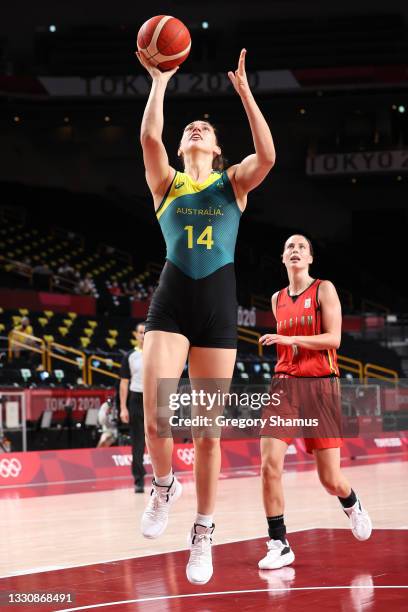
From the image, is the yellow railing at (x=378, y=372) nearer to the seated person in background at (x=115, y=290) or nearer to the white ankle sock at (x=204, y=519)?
the seated person in background at (x=115, y=290)

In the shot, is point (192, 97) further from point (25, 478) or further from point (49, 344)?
point (25, 478)

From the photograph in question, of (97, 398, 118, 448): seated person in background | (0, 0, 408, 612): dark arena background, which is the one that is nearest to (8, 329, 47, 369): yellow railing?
(0, 0, 408, 612): dark arena background

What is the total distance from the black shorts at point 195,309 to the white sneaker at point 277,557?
2118mm

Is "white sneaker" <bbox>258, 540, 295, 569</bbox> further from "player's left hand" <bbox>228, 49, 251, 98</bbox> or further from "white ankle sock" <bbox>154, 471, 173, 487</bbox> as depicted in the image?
"player's left hand" <bbox>228, 49, 251, 98</bbox>

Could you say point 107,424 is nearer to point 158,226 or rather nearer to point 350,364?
point 350,364

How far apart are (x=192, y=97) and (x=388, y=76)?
6936 millimetres

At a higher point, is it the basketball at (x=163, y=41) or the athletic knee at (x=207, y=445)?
the basketball at (x=163, y=41)

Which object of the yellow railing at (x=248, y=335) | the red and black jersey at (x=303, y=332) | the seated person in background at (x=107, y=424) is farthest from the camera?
the yellow railing at (x=248, y=335)

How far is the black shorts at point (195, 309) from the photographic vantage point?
18.2 ft

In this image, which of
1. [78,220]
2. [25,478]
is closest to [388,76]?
[78,220]

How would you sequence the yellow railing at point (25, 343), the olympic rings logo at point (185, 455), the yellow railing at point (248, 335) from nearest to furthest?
the olympic rings logo at point (185, 455) < the yellow railing at point (25, 343) < the yellow railing at point (248, 335)

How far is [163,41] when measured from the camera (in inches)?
219

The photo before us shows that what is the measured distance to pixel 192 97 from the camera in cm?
3562

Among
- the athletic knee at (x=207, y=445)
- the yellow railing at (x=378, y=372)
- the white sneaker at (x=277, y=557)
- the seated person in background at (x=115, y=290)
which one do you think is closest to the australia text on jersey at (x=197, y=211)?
the athletic knee at (x=207, y=445)
